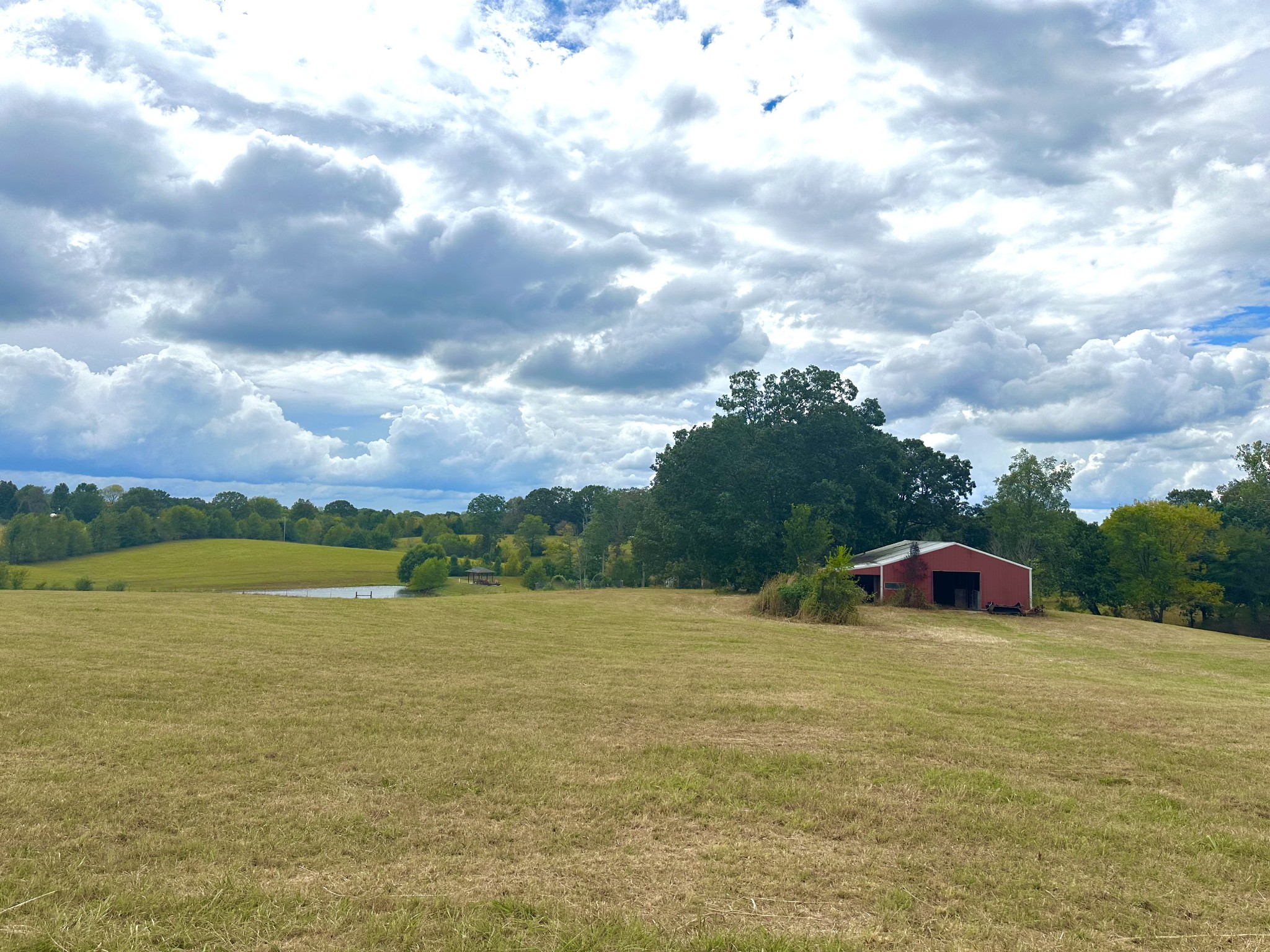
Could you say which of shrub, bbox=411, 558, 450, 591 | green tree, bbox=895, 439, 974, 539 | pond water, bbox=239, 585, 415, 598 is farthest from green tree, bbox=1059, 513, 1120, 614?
shrub, bbox=411, 558, 450, 591

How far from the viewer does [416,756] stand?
287 inches

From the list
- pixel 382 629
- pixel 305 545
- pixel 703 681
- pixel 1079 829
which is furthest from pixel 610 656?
pixel 305 545

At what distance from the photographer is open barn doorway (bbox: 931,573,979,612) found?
111 feet

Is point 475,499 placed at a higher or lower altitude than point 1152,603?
higher

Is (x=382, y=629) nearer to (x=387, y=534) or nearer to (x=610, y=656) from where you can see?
(x=610, y=656)

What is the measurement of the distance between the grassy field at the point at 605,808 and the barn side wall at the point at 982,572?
789 inches

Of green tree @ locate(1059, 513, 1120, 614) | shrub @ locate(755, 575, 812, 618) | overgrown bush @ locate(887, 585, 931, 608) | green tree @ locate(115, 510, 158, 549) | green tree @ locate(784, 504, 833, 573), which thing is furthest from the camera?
green tree @ locate(115, 510, 158, 549)

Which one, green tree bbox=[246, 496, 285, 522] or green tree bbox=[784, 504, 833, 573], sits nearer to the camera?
green tree bbox=[784, 504, 833, 573]

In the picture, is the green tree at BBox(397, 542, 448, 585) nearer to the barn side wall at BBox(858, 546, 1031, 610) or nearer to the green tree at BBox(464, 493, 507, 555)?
the green tree at BBox(464, 493, 507, 555)

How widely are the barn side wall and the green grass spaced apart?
55478 millimetres

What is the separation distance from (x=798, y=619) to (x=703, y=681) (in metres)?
15.3

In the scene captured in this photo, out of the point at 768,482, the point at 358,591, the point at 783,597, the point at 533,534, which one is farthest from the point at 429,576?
the point at 783,597

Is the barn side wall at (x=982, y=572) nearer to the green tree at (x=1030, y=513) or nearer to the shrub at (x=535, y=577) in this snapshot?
the green tree at (x=1030, y=513)

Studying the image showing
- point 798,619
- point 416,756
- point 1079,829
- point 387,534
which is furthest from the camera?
point 387,534
